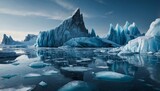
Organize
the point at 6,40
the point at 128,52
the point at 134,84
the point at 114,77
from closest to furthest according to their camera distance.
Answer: the point at 134,84 < the point at 114,77 < the point at 128,52 < the point at 6,40

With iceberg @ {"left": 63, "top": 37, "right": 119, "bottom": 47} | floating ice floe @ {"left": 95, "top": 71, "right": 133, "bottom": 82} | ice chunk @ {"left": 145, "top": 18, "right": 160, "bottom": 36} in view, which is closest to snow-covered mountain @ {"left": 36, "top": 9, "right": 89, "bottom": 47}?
iceberg @ {"left": 63, "top": 37, "right": 119, "bottom": 47}

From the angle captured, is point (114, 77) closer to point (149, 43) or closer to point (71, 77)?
point (71, 77)

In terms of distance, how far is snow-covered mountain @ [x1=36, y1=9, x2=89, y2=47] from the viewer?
6569 cm

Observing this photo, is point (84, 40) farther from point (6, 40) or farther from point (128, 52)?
point (6, 40)

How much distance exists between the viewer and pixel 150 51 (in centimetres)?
2272

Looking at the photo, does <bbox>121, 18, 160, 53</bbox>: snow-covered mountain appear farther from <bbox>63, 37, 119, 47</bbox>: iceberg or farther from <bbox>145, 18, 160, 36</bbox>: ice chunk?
<bbox>63, 37, 119, 47</bbox>: iceberg

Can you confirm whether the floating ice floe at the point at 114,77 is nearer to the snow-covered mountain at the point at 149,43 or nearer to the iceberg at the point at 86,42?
the snow-covered mountain at the point at 149,43

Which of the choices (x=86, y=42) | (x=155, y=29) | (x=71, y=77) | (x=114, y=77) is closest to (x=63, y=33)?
(x=86, y=42)

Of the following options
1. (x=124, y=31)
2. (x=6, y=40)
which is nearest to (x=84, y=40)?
(x=124, y=31)

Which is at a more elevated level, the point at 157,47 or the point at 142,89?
the point at 157,47

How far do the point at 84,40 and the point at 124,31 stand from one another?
67.5ft

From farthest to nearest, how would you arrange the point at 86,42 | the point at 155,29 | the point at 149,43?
1. the point at 86,42
2. the point at 155,29
3. the point at 149,43

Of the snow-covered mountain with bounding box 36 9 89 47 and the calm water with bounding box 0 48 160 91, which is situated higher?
the snow-covered mountain with bounding box 36 9 89 47

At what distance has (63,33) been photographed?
231 ft
